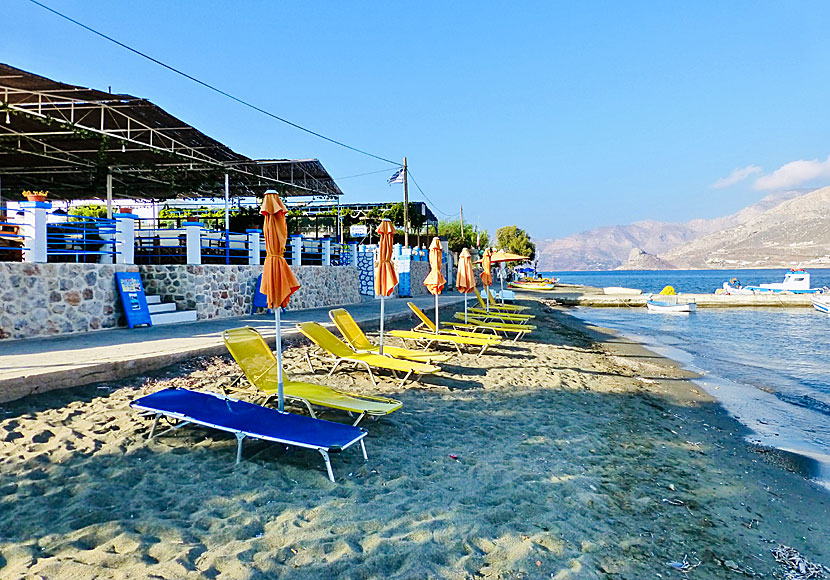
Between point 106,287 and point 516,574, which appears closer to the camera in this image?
point 516,574

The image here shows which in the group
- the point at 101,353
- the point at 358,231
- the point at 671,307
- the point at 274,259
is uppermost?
the point at 358,231

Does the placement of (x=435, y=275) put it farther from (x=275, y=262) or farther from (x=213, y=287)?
(x=275, y=262)

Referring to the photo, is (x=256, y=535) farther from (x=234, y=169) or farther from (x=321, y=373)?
(x=234, y=169)

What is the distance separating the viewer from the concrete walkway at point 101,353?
4.89 meters

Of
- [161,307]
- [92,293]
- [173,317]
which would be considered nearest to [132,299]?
[92,293]

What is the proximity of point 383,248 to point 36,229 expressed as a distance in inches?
217

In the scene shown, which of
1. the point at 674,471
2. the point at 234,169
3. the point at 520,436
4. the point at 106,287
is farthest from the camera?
the point at 234,169

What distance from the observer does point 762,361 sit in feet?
41.6

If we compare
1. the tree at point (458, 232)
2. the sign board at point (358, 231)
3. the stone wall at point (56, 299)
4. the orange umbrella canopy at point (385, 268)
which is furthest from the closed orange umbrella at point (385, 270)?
the tree at point (458, 232)

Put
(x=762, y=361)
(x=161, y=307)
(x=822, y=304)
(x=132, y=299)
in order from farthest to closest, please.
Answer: (x=822, y=304) < (x=762, y=361) < (x=161, y=307) < (x=132, y=299)

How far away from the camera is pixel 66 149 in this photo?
1220 centimetres

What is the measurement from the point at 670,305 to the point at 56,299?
2796 centimetres

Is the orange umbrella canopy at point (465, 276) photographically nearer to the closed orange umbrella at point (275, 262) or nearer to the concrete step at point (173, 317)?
the concrete step at point (173, 317)

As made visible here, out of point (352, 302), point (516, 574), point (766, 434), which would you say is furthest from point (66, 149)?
point (766, 434)
